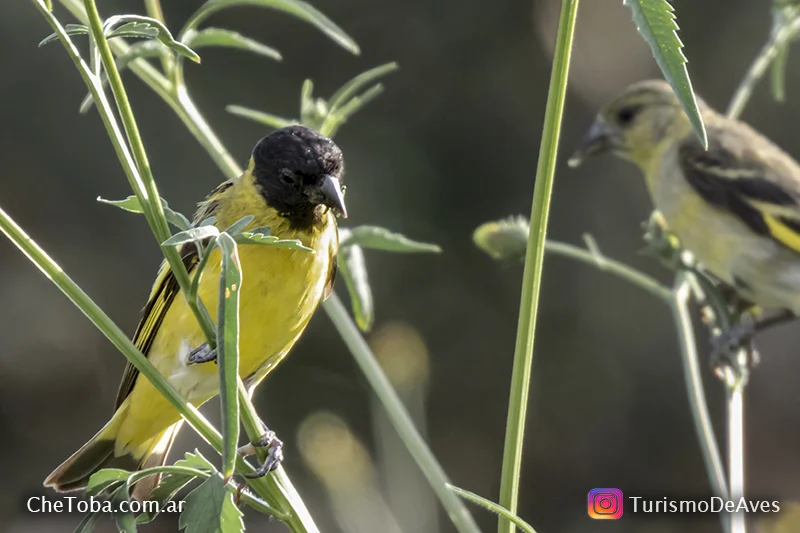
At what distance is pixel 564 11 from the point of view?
1068 millimetres

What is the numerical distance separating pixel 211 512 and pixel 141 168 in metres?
0.37

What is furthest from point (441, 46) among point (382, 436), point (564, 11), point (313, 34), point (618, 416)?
point (564, 11)

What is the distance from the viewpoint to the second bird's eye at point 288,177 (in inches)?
83.7

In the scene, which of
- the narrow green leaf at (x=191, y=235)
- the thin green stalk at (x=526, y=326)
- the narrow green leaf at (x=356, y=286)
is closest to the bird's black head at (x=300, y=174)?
the narrow green leaf at (x=356, y=286)

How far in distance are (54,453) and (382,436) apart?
3.87 meters

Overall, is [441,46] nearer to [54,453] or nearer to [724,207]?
[724,207]

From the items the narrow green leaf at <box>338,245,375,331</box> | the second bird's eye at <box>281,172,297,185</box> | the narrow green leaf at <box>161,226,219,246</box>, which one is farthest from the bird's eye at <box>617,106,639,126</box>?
the narrow green leaf at <box>161,226,219,246</box>

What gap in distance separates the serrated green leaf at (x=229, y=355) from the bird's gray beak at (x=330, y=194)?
40.9 inches

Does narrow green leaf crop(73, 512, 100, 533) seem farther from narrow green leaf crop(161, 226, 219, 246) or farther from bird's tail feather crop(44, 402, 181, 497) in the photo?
bird's tail feather crop(44, 402, 181, 497)

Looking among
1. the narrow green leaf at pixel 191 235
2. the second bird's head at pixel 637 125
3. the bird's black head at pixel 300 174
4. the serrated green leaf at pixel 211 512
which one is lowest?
the serrated green leaf at pixel 211 512

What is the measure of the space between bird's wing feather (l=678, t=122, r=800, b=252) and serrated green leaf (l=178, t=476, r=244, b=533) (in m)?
3.02

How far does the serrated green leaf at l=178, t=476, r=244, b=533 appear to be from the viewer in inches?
43.5

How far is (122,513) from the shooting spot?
119 cm

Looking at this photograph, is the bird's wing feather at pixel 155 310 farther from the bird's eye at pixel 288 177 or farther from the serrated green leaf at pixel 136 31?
the serrated green leaf at pixel 136 31
